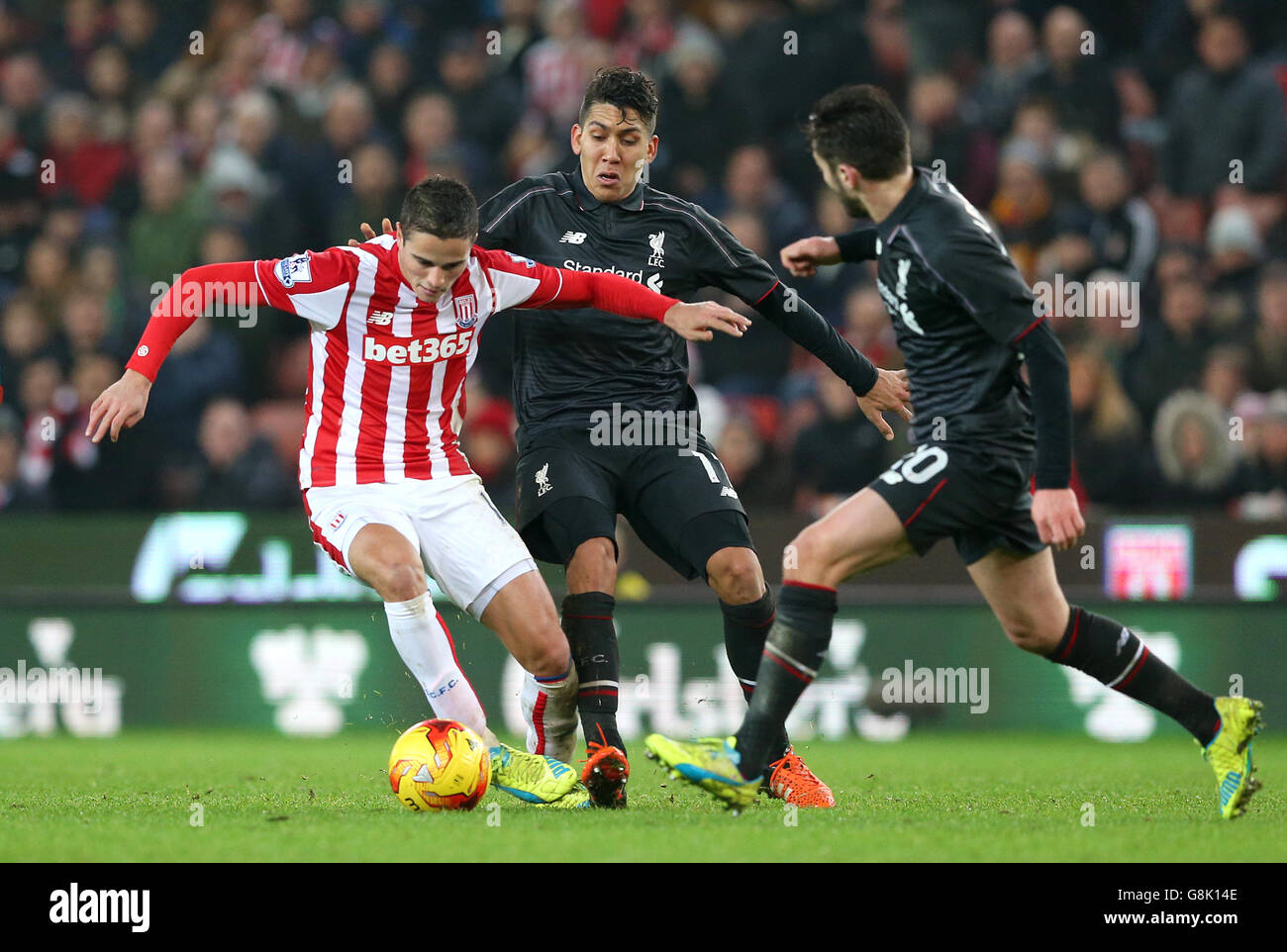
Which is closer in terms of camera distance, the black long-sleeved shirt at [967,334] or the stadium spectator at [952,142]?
the black long-sleeved shirt at [967,334]

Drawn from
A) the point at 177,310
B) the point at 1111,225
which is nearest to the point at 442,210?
the point at 177,310

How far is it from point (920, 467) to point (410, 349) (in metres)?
1.83

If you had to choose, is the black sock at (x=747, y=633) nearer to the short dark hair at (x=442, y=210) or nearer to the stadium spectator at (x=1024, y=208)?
the short dark hair at (x=442, y=210)

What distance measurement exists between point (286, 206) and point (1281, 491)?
21.8 feet

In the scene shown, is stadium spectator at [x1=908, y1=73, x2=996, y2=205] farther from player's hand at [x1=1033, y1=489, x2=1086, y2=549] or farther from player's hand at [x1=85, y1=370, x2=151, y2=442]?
player's hand at [x1=85, y1=370, x2=151, y2=442]

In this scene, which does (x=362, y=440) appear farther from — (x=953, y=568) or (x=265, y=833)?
(x=953, y=568)

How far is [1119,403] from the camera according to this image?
9.95m

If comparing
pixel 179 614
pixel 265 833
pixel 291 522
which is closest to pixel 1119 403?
pixel 291 522

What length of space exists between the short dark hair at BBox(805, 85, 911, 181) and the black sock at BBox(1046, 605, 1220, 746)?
1.52 meters

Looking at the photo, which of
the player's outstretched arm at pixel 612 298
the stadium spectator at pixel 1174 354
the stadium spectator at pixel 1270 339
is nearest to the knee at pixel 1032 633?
the player's outstretched arm at pixel 612 298

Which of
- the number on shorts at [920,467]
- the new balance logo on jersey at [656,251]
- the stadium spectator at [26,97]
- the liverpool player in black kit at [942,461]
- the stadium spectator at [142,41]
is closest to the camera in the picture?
the liverpool player in black kit at [942,461]

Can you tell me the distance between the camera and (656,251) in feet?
19.9

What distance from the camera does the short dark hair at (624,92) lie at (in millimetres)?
5867

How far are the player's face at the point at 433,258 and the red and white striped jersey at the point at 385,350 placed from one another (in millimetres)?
143
